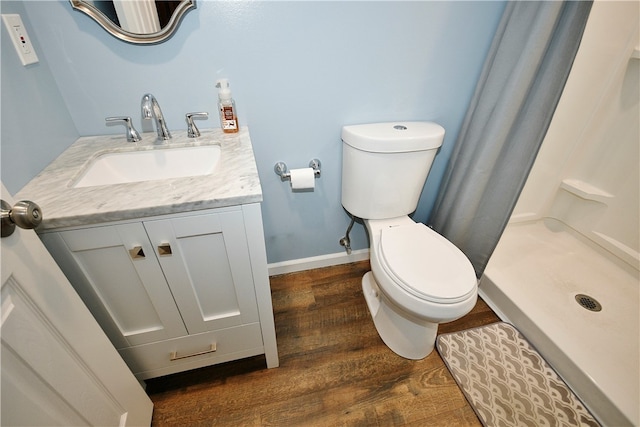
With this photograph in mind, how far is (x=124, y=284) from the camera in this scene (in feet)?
2.72

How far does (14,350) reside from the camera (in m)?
0.50

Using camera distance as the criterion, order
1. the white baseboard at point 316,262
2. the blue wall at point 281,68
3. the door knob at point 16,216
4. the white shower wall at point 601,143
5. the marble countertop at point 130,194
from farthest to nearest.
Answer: the white baseboard at point 316,262 < the white shower wall at point 601,143 < the blue wall at point 281,68 < the marble countertop at point 130,194 < the door knob at point 16,216

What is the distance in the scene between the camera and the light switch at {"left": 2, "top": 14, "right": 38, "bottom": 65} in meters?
0.79

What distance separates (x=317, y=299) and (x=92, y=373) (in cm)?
97

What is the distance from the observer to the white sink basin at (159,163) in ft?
3.30

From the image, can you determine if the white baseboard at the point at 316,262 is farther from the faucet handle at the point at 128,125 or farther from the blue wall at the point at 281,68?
the faucet handle at the point at 128,125

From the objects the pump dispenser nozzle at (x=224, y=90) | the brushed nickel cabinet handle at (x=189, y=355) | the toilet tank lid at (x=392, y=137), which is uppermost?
the pump dispenser nozzle at (x=224, y=90)

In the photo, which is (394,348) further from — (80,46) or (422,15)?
(80,46)

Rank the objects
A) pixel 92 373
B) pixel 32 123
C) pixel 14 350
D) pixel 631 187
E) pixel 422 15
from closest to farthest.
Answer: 1. pixel 14 350
2. pixel 92 373
3. pixel 32 123
4. pixel 422 15
5. pixel 631 187

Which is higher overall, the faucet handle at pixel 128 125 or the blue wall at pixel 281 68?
the blue wall at pixel 281 68

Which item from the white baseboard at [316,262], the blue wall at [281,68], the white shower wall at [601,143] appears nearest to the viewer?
the blue wall at [281,68]

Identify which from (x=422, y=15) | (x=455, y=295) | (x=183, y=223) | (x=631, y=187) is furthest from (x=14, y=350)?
(x=631, y=187)

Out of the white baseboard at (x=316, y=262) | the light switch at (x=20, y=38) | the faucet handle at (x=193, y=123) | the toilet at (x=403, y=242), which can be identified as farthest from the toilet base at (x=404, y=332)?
the light switch at (x=20, y=38)

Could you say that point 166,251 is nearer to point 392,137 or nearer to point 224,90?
point 224,90
